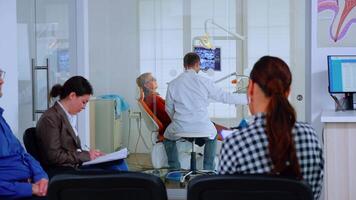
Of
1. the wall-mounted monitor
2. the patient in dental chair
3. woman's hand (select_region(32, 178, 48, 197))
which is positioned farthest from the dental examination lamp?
woman's hand (select_region(32, 178, 48, 197))

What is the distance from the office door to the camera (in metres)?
3.95

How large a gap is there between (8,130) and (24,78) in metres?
1.12

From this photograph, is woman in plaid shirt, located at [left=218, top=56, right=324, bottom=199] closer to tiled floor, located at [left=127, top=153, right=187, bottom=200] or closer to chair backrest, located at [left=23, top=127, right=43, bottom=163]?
chair backrest, located at [left=23, top=127, right=43, bottom=163]

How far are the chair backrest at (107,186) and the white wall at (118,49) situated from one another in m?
3.78

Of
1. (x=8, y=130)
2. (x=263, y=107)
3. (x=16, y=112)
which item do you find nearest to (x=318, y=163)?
(x=263, y=107)

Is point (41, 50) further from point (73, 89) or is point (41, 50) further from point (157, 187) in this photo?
point (157, 187)

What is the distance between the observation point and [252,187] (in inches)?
61.2

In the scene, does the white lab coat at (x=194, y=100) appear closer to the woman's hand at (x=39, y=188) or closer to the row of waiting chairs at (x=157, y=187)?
the woman's hand at (x=39, y=188)

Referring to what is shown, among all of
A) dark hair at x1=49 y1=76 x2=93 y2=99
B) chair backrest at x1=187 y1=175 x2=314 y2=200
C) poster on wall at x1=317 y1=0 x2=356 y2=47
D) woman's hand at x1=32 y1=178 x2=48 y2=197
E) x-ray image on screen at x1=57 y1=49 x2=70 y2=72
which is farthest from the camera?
x-ray image on screen at x1=57 y1=49 x2=70 y2=72

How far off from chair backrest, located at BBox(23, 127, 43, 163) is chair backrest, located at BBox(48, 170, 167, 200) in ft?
5.05

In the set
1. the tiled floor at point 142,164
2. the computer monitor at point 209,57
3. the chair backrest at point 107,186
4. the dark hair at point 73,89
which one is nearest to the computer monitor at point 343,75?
the computer monitor at point 209,57

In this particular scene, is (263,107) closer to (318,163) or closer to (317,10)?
(318,163)

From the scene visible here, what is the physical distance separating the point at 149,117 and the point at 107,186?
12.3 feet

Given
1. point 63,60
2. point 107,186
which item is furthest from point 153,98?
point 107,186
